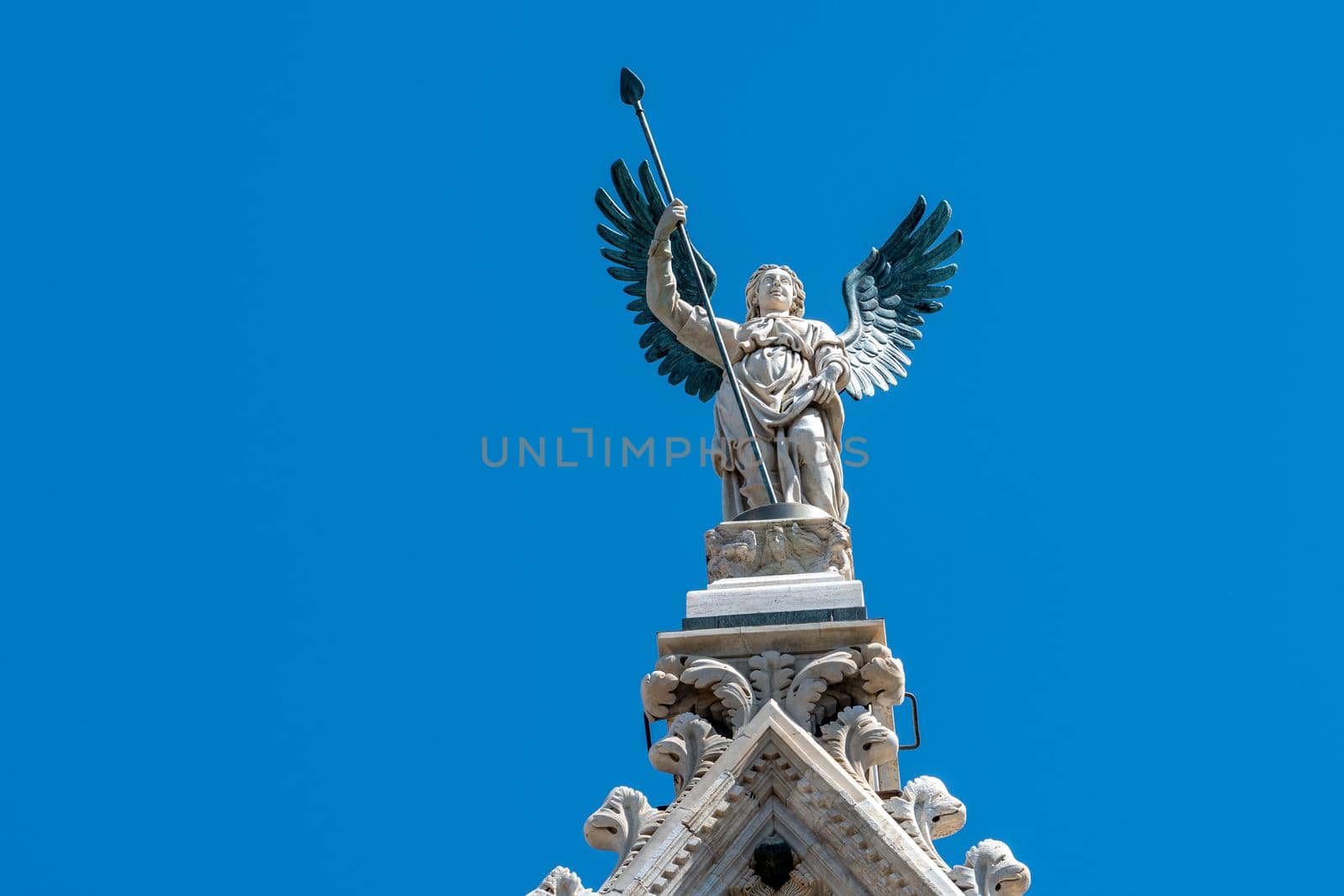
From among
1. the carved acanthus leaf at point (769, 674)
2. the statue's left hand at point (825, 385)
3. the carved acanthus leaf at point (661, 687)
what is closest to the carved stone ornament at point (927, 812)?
the carved acanthus leaf at point (769, 674)

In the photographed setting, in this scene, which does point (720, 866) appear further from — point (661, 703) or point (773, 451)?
point (773, 451)

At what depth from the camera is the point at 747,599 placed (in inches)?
642

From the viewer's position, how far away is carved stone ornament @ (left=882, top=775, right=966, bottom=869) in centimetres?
1502

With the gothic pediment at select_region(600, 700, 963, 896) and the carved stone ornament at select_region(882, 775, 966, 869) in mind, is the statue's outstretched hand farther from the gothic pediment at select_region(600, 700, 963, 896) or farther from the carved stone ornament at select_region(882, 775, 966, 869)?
the carved stone ornament at select_region(882, 775, 966, 869)

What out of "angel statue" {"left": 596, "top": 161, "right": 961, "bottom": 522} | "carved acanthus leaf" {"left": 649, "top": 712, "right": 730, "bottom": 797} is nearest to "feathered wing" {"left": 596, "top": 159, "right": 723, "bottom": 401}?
"angel statue" {"left": 596, "top": 161, "right": 961, "bottom": 522}

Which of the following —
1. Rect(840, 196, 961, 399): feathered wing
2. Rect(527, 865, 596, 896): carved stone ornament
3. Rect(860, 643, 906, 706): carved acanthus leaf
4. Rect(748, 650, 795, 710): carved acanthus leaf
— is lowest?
Rect(527, 865, 596, 896): carved stone ornament

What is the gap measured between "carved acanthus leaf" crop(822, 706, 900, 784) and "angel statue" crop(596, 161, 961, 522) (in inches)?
101

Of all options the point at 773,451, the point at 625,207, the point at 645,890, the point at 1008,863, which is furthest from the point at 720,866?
the point at 625,207

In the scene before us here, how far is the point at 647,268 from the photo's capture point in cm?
1958

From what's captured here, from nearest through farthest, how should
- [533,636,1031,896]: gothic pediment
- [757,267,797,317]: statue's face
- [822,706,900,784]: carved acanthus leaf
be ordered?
[533,636,1031,896]: gothic pediment → [822,706,900,784]: carved acanthus leaf → [757,267,797,317]: statue's face

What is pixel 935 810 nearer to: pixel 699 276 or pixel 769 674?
pixel 769 674

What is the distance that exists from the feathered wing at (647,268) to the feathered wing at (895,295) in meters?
1.09

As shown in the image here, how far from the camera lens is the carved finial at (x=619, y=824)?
15.2 m

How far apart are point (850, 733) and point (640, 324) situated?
5366mm
